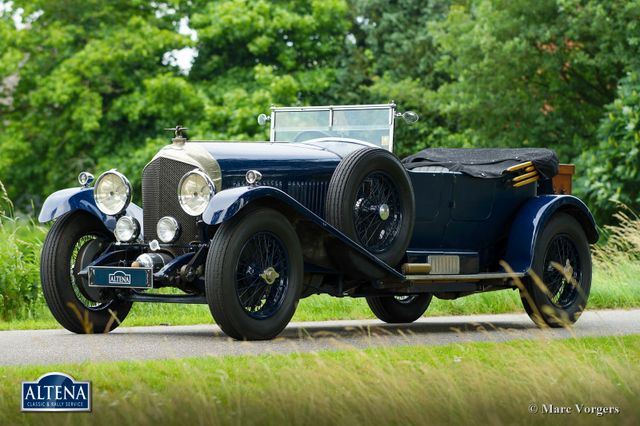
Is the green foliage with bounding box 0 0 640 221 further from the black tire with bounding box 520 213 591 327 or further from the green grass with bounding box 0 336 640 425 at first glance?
the green grass with bounding box 0 336 640 425

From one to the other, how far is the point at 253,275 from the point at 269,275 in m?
0.12

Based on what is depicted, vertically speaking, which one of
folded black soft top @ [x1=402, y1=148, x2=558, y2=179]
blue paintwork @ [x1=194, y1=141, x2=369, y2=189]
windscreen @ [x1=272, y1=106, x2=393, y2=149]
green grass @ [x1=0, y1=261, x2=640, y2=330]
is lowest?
green grass @ [x1=0, y1=261, x2=640, y2=330]

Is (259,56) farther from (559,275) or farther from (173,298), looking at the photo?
(173,298)

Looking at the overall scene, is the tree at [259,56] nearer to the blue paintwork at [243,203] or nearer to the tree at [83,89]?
the tree at [83,89]

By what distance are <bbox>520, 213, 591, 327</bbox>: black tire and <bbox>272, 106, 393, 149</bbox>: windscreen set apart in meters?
1.71

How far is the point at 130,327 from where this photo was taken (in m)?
10.4

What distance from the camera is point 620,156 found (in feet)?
71.6

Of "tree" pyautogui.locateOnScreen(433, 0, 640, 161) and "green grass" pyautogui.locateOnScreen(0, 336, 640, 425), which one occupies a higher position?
"tree" pyautogui.locateOnScreen(433, 0, 640, 161)

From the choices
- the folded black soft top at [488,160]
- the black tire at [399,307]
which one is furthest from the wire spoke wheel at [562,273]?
the black tire at [399,307]

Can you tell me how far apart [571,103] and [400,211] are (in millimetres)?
17360

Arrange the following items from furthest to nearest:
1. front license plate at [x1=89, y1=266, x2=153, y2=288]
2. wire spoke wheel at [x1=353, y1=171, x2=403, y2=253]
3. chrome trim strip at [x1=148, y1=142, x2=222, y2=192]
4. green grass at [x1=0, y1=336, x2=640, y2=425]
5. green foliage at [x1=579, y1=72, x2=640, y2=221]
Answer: green foliage at [x1=579, y1=72, x2=640, y2=221], wire spoke wheel at [x1=353, y1=171, x2=403, y2=253], chrome trim strip at [x1=148, y1=142, x2=222, y2=192], front license plate at [x1=89, y1=266, x2=153, y2=288], green grass at [x1=0, y1=336, x2=640, y2=425]

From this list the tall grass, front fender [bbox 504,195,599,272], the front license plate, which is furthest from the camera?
the tall grass

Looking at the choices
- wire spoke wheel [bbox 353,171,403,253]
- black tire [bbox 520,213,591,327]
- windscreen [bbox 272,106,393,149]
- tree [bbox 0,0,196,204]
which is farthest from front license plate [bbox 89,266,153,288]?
tree [bbox 0,0,196,204]

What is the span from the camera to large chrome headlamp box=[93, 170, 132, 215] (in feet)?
30.9
